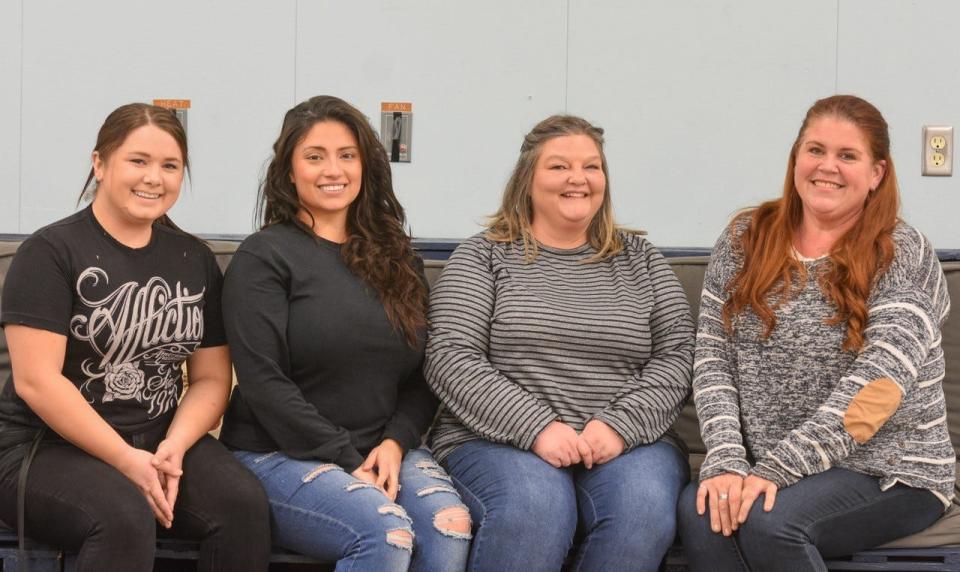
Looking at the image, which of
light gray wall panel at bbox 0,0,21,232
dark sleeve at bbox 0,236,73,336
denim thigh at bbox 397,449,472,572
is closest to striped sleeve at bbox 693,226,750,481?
denim thigh at bbox 397,449,472,572

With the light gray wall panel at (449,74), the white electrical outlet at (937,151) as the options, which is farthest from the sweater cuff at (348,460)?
the white electrical outlet at (937,151)

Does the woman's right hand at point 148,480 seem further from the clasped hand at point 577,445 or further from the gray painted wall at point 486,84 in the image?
the gray painted wall at point 486,84

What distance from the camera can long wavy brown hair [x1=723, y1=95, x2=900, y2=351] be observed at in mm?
1902

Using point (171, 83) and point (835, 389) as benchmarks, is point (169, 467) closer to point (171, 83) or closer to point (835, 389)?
point (835, 389)

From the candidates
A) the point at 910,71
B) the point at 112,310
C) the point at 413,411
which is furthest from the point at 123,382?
the point at 910,71

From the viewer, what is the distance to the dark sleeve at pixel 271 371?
1894 mm

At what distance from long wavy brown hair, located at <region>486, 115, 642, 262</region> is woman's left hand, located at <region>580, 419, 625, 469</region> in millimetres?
398

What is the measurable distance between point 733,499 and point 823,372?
0.31 meters

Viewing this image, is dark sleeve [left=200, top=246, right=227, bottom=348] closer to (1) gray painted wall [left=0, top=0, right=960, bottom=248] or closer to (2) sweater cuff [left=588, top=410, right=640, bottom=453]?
(2) sweater cuff [left=588, top=410, right=640, bottom=453]

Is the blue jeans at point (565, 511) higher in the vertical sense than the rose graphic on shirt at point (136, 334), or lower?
lower

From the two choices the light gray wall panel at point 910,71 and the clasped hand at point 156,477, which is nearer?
the clasped hand at point 156,477

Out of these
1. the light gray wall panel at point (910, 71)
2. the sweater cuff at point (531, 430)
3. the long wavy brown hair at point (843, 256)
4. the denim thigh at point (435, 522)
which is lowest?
the denim thigh at point (435, 522)

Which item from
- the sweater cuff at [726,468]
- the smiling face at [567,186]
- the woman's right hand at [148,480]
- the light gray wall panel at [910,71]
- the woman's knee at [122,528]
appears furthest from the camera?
the light gray wall panel at [910,71]

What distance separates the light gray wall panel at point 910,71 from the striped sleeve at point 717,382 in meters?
1.45
